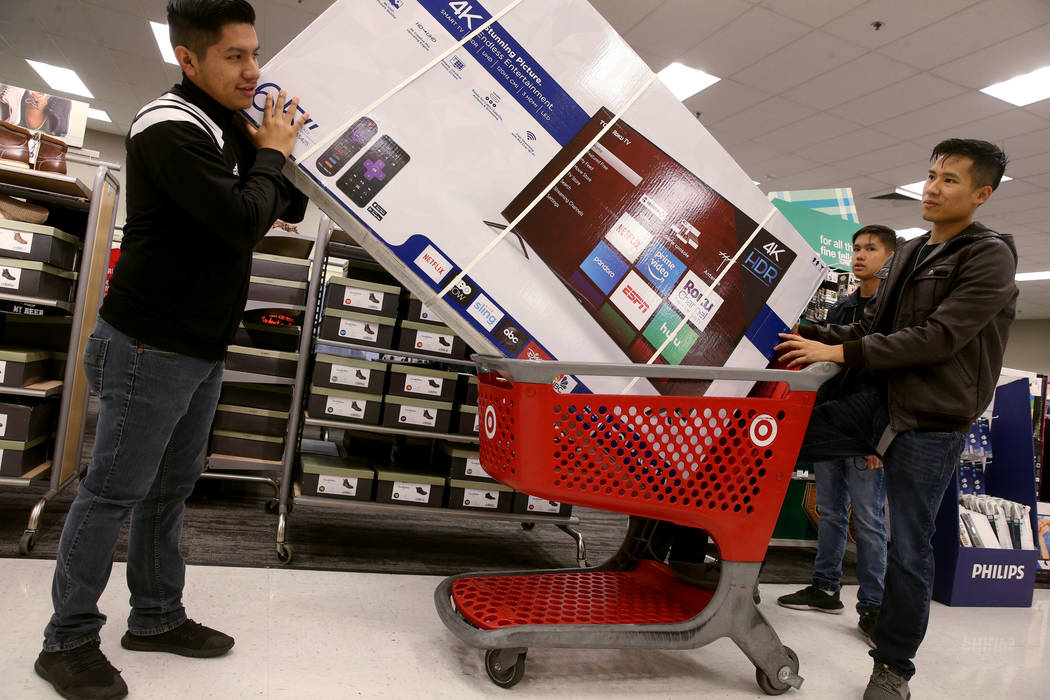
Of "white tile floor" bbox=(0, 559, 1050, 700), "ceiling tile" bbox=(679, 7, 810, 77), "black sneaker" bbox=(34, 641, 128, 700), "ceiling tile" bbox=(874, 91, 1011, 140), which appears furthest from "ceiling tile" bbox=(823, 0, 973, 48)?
"black sneaker" bbox=(34, 641, 128, 700)

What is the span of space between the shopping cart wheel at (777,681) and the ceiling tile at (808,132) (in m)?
6.03

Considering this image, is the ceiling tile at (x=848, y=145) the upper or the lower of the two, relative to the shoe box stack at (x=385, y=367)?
upper

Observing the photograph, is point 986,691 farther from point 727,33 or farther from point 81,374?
point 727,33

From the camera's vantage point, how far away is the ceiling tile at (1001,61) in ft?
16.1

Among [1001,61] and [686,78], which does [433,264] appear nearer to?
[686,78]

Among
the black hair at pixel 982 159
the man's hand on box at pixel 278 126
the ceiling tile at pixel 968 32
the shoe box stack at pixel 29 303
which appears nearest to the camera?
the man's hand on box at pixel 278 126

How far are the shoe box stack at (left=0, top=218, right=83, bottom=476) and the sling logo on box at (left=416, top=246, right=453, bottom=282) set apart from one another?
1670 mm

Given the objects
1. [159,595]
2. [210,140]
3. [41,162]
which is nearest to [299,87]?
[210,140]

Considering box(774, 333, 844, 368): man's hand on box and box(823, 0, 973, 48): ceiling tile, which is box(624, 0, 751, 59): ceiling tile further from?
box(774, 333, 844, 368): man's hand on box

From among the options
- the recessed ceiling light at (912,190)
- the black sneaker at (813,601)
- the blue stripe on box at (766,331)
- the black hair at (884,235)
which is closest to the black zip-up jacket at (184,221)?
the blue stripe on box at (766,331)

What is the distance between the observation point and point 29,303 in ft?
8.34

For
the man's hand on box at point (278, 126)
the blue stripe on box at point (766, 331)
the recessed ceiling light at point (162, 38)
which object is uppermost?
the recessed ceiling light at point (162, 38)

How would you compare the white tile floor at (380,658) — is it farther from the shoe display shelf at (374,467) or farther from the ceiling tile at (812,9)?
the ceiling tile at (812,9)

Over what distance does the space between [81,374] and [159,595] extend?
4.73 feet
